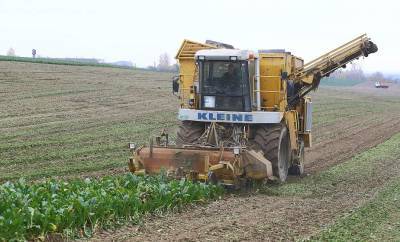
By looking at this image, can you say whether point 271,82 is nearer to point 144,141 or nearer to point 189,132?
point 189,132

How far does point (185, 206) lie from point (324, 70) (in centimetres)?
638

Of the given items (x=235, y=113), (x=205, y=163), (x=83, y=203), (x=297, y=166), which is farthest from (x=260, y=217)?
(x=297, y=166)

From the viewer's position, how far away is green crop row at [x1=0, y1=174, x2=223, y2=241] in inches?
306

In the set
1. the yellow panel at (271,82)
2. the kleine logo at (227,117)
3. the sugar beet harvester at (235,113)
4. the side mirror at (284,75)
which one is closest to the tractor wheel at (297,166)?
the sugar beet harvester at (235,113)

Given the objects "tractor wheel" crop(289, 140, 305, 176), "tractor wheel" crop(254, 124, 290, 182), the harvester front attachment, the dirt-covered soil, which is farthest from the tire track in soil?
"tractor wheel" crop(289, 140, 305, 176)

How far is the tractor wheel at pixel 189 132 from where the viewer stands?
1341 cm

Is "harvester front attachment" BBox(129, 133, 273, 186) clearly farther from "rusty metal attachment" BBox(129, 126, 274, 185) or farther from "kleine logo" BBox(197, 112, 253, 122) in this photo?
"kleine logo" BBox(197, 112, 253, 122)

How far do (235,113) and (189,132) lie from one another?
1115mm

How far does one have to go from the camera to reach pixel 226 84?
13242 millimetres

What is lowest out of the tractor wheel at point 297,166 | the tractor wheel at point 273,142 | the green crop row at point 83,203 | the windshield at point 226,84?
the tractor wheel at point 297,166

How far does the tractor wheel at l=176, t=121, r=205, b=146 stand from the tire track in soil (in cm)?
209

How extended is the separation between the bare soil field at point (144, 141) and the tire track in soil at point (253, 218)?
14 mm

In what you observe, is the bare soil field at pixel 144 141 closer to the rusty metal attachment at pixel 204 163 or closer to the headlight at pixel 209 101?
the rusty metal attachment at pixel 204 163

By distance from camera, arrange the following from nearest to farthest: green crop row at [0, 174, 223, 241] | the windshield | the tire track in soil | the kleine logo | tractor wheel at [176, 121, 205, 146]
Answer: green crop row at [0, 174, 223, 241] → the tire track in soil → the kleine logo → the windshield → tractor wheel at [176, 121, 205, 146]
